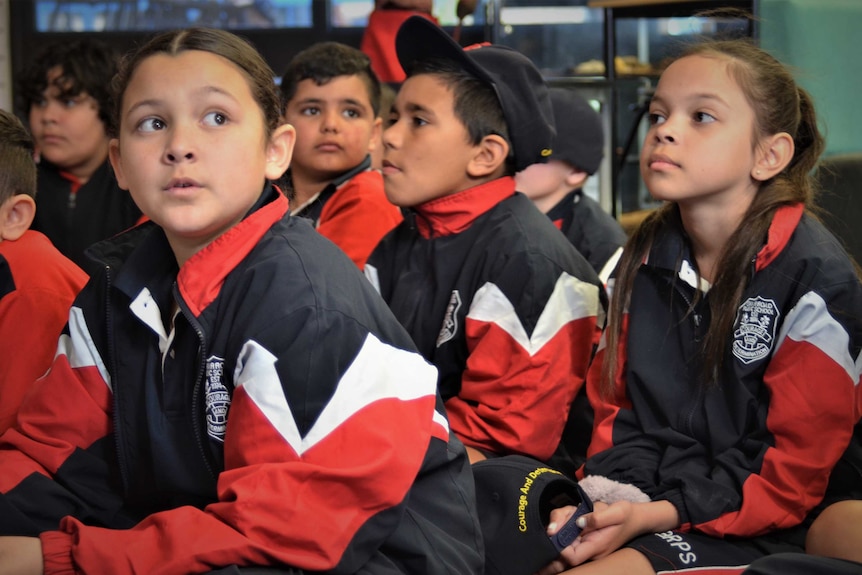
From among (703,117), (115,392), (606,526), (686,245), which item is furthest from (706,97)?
(115,392)

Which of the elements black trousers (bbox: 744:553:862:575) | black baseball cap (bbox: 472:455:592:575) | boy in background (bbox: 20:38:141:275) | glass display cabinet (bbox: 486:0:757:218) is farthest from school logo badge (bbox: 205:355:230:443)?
glass display cabinet (bbox: 486:0:757:218)

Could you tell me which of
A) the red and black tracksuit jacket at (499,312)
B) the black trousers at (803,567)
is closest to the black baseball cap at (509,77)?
the red and black tracksuit jacket at (499,312)

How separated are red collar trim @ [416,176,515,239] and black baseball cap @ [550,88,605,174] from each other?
1040mm

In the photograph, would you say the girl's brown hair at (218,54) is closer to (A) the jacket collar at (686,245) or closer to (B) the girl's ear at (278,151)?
(B) the girl's ear at (278,151)

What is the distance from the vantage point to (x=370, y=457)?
130 centimetres

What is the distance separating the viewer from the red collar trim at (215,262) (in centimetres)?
145

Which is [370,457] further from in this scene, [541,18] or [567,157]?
[541,18]

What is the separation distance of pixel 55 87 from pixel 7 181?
1.25m

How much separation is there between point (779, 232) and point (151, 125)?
106 centimetres

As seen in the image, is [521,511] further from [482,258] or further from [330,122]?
[330,122]

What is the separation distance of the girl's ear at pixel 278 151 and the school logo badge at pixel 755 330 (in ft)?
2.66

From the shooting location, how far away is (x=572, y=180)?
3352 millimetres

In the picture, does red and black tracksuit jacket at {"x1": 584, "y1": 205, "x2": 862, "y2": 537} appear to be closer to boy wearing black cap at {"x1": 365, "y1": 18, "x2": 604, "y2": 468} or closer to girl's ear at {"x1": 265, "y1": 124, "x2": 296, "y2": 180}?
boy wearing black cap at {"x1": 365, "y1": 18, "x2": 604, "y2": 468}

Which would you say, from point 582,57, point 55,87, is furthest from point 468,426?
point 582,57
